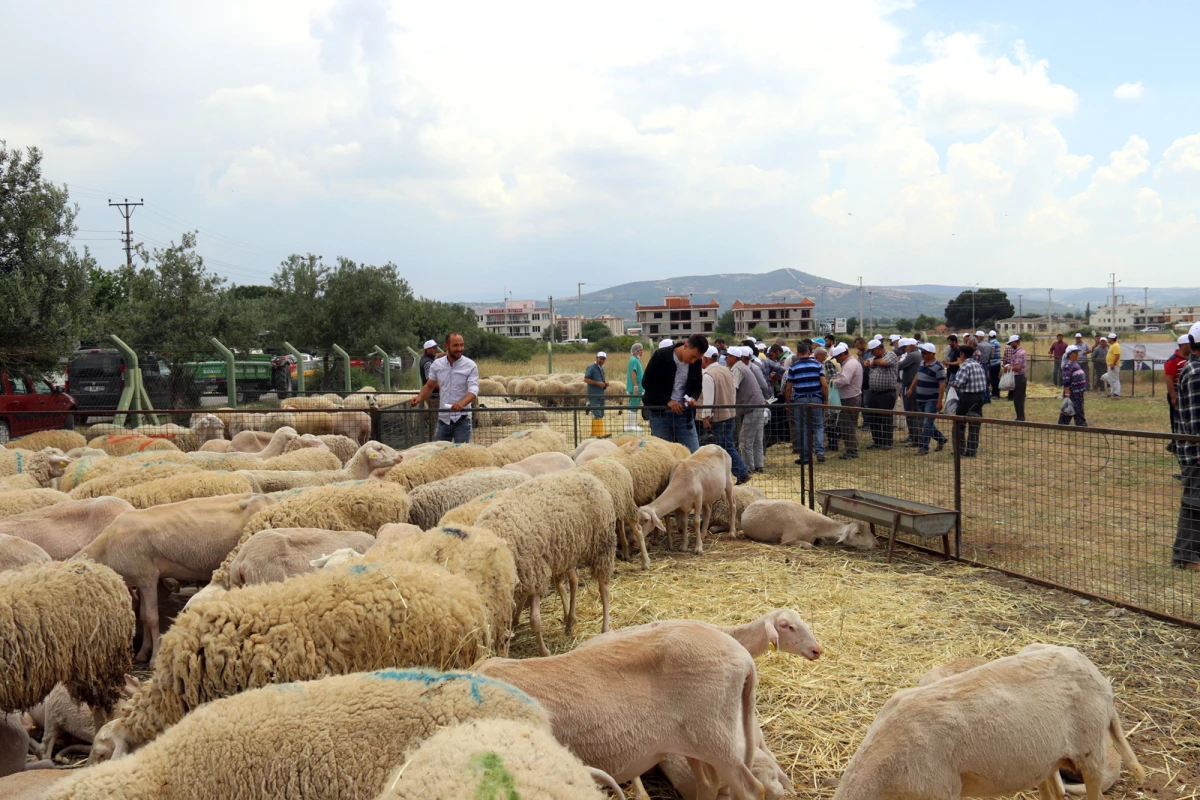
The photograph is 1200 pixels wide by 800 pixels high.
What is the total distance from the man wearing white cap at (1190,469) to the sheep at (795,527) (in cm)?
250

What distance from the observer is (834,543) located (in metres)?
8.51

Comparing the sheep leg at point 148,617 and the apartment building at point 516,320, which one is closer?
the sheep leg at point 148,617

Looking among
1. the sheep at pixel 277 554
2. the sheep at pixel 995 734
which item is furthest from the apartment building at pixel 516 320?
the sheep at pixel 995 734

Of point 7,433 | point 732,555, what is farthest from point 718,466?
point 7,433

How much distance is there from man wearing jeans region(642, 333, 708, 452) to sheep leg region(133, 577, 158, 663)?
5.64m

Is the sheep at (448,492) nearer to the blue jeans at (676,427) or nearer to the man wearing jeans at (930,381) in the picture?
the blue jeans at (676,427)

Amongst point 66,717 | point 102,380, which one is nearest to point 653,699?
point 66,717

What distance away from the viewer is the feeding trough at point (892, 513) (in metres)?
7.50

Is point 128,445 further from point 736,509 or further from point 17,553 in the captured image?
point 736,509

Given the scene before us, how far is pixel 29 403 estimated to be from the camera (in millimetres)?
16609

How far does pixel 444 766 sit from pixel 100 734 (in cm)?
203

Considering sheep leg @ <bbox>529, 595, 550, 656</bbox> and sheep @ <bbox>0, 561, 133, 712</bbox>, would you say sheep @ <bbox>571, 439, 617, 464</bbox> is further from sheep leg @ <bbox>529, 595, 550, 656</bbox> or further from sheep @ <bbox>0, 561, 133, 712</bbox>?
sheep @ <bbox>0, 561, 133, 712</bbox>

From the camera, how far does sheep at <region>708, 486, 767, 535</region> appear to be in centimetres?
926

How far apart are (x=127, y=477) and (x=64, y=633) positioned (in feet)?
12.4
